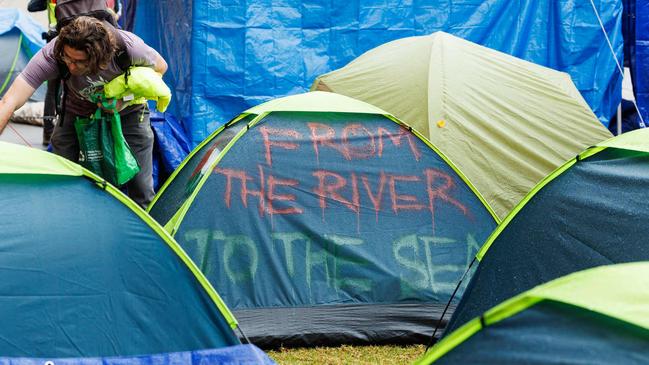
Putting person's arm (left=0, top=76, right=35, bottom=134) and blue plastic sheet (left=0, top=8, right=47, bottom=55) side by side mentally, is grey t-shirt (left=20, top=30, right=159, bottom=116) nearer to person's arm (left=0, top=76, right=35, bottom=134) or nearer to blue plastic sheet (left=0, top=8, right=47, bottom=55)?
person's arm (left=0, top=76, right=35, bottom=134)

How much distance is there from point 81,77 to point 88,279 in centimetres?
159

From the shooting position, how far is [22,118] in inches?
400

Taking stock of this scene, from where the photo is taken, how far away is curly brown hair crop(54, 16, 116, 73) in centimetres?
470

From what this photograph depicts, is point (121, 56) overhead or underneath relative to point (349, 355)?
overhead

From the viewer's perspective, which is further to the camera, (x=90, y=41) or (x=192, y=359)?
(x=90, y=41)

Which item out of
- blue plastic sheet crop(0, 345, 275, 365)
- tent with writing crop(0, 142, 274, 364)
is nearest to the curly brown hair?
tent with writing crop(0, 142, 274, 364)

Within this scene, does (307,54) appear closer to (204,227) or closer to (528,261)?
(204,227)

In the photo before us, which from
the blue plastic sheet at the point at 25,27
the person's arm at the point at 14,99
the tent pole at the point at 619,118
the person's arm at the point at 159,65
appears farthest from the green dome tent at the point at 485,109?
the blue plastic sheet at the point at 25,27

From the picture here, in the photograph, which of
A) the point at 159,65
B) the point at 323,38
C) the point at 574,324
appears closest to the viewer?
the point at 574,324

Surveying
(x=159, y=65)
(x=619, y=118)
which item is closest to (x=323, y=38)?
(x=619, y=118)

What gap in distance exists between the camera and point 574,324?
2.56m

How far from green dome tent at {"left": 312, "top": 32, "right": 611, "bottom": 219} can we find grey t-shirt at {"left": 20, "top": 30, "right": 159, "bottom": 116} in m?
2.10

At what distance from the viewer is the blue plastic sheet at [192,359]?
3775mm

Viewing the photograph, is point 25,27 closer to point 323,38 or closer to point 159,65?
point 323,38
